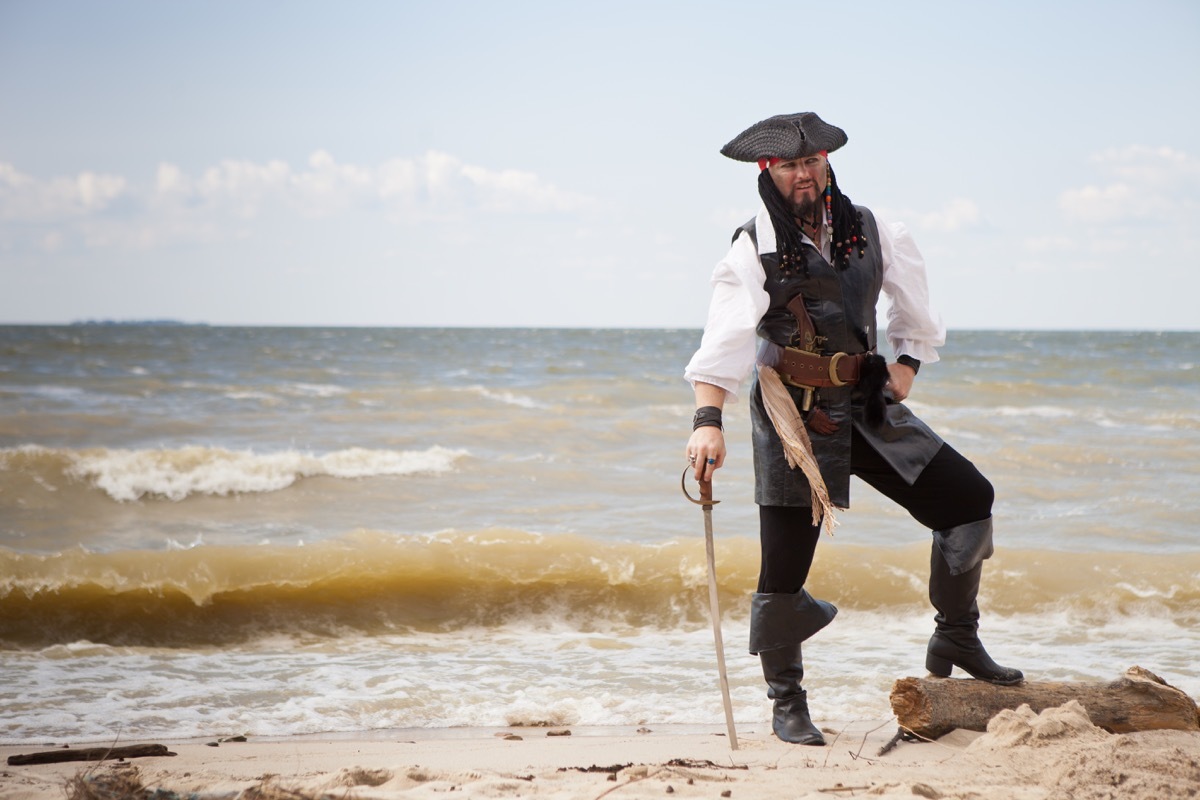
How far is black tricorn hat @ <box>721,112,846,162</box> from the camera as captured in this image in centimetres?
282

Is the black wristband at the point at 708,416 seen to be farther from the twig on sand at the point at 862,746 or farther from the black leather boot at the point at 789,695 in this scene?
the twig on sand at the point at 862,746

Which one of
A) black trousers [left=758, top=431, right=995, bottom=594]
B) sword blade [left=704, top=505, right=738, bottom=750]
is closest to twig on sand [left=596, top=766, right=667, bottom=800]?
sword blade [left=704, top=505, right=738, bottom=750]

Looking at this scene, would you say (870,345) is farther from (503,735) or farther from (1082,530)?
(1082,530)

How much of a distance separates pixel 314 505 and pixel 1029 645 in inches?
217

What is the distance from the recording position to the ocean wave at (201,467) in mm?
9000

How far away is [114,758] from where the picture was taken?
3.04 m

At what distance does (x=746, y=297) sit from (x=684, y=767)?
4.09ft

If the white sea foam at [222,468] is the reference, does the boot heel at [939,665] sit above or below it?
above

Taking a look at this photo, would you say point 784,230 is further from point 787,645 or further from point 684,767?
point 684,767

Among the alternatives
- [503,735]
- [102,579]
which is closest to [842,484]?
[503,735]

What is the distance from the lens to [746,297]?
2799 millimetres

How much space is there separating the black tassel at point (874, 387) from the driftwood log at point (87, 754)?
2276mm

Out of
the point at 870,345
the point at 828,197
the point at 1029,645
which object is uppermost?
the point at 828,197

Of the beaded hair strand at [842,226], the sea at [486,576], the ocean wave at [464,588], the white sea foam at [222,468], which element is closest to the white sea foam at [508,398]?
the sea at [486,576]
